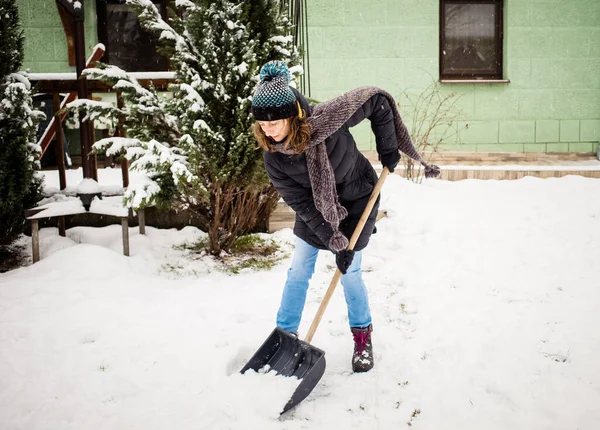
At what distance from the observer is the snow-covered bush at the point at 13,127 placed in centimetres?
422

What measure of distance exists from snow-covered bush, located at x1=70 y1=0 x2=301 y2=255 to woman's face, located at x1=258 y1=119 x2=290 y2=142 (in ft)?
5.12

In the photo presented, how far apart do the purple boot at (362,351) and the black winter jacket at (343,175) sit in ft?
1.51

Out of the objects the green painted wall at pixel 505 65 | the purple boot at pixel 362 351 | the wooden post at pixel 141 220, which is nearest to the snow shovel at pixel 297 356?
the purple boot at pixel 362 351

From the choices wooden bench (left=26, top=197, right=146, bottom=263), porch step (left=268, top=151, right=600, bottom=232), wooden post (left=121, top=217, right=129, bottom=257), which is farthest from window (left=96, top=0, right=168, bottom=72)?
wooden post (left=121, top=217, right=129, bottom=257)

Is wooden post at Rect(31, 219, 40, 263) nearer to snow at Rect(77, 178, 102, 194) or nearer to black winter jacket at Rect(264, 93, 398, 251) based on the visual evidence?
snow at Rect(77, 178, 102, 194)

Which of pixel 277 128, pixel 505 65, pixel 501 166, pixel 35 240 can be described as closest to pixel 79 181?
pixel 35 240

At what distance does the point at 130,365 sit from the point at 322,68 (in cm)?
567

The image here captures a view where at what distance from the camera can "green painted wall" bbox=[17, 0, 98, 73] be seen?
7391 millimetres

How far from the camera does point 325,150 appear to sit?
2508 mm

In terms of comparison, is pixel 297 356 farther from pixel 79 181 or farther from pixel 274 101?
pixel 79 181

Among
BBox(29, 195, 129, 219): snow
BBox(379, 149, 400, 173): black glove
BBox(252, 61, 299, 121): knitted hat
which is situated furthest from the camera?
BBox(29, 195, 129, 219): snow

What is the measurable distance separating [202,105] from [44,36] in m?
4.79

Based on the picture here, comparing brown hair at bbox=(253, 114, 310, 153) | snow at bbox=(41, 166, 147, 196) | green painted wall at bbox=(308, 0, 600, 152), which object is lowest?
snow at bbox=(41, 166, 147, 196)

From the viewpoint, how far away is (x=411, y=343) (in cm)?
301
